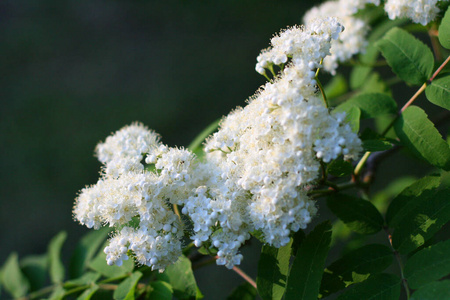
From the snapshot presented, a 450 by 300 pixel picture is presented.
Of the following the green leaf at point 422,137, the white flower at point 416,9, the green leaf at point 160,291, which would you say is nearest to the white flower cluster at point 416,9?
the white flower at point 416,9

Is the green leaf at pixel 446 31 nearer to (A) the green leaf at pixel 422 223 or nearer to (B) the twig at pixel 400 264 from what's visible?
(A) the green leaf at pixel 422 223

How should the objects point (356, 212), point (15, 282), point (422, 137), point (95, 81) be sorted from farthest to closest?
point (95, 81), point (15, 282), point (356, 212), point (422, 137)

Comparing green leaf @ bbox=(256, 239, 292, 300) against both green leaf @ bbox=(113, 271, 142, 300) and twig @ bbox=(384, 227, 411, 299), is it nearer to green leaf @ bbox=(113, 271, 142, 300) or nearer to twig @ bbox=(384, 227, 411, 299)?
twig @ bbox=(384, 227, 411, 299)

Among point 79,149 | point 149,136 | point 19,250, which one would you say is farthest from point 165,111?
point 149,136

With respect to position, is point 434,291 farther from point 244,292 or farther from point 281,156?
point 244,292

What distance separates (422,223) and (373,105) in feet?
1.90

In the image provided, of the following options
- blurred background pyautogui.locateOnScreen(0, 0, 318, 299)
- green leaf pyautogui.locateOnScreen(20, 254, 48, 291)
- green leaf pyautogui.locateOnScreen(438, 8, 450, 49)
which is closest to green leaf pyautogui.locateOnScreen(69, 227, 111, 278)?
green leaf pyautogui.locateOnScreen(20, 254, 48, 291)

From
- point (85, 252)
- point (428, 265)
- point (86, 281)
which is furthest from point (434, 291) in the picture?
point (85, 252)

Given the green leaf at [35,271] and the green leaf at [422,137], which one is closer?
the green leaf at [422,137]

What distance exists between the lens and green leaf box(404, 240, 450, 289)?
128 cm

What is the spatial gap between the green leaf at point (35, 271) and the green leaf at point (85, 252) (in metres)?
0.37

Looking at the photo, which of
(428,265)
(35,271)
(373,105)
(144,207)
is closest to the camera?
(428,265)

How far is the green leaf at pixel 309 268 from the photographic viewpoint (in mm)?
1368

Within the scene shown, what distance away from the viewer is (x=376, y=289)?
1389 millimetres
